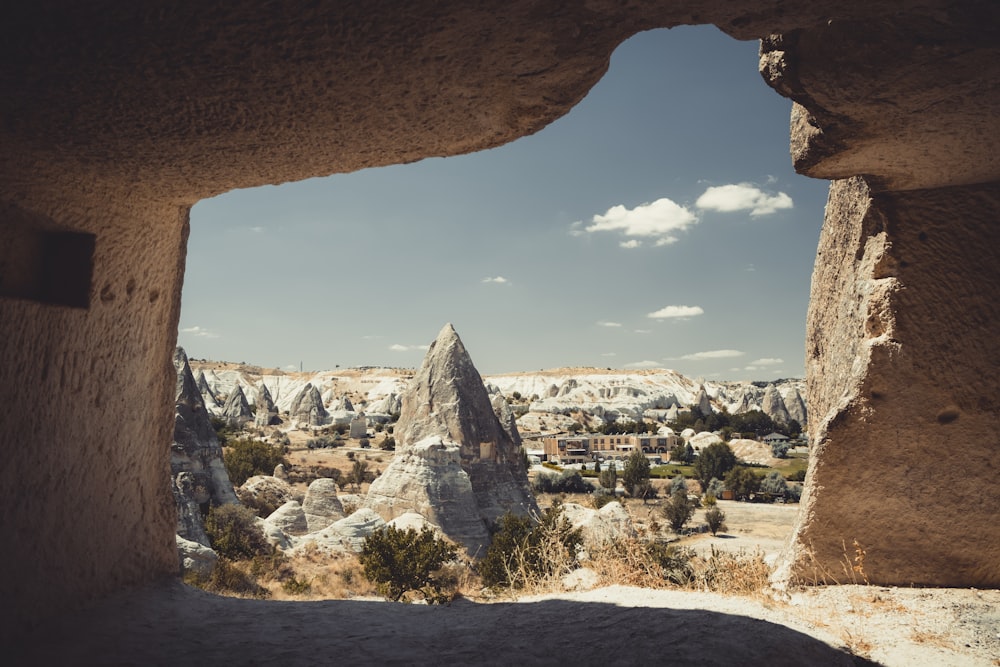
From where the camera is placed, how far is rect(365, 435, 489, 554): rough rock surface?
11.3m

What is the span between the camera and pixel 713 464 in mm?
28000

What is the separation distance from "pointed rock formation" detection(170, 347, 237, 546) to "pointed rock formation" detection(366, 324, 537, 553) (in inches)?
113

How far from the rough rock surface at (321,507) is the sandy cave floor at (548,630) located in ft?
31.4

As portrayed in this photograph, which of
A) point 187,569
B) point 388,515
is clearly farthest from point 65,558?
point 388,515

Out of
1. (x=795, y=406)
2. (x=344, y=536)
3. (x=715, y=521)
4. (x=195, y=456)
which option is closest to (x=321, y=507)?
(x=344, y=536)

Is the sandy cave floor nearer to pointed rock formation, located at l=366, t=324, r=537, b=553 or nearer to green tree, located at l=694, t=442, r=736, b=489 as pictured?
pointed rock formation, located at l=366, t=324, r=537, b=553

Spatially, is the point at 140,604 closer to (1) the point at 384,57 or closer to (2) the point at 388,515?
(1) the point at 384,57

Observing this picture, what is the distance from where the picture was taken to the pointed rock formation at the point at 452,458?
11516mm

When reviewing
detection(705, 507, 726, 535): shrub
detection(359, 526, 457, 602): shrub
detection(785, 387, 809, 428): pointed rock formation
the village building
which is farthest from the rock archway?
detection(785, 387, 809, 428): pointed rock formation

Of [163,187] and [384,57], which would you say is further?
[163,187]

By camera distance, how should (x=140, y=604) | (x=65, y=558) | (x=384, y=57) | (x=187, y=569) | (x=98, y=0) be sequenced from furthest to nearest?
1. (x=187, y=569)
2. (x=140, y=604)
3. (x=65, y=558)
4. (x=384, y=57)
5. (x=98, y=0)

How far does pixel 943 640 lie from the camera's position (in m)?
2.56

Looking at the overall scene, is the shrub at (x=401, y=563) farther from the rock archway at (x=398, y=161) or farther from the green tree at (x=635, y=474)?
the green tree at (x=635, y=474)

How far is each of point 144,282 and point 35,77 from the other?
1.41 m
